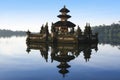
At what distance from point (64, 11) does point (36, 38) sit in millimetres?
11395

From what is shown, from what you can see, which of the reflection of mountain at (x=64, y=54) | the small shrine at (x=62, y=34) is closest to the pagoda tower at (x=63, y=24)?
the small shrine at (x=62, y=34)

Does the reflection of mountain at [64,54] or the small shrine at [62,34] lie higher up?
the small shrine at [62,34]

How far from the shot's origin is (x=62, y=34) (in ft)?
239

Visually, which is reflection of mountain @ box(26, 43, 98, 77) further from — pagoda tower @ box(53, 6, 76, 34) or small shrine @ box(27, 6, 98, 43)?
pagoda tower @ box(53, 6, 76, 34)

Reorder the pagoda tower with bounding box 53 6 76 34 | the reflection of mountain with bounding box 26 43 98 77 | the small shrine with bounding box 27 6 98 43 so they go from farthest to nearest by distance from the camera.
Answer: the pagoda tower with bounding box 53 6 76 34 → the small shrine with bounding box 27 6 98 43 → the reflection of mountain with bounding box 26 43 98 77

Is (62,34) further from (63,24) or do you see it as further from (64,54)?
(64,54)

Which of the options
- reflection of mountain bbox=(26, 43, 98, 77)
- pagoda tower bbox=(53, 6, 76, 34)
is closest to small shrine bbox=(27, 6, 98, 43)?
pagoda tower bbox=(53, 6, 76, 34)

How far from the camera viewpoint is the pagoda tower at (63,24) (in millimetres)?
81062

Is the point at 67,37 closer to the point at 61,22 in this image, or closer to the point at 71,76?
the point at 61,22

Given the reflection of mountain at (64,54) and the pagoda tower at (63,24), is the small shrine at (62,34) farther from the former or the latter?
the reflection of mountain at (64,54)

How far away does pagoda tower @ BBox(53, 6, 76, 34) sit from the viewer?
81062 millimetres

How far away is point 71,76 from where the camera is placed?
24.7 meters

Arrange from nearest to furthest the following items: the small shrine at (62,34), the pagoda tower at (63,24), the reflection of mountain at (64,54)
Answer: the reflection of mountain at (64,54) < the small shrine at (62,34) < the pagoda tower at (63,24)

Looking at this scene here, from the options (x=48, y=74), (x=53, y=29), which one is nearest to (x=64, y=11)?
(x=53, y=29)
